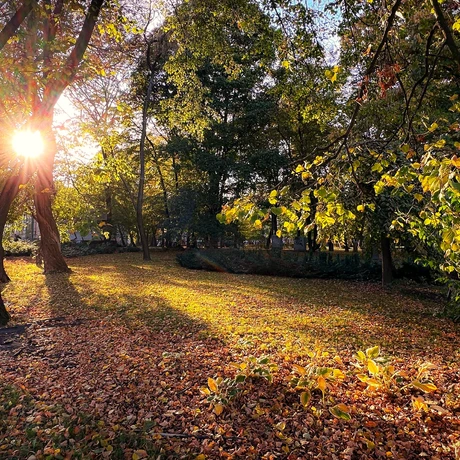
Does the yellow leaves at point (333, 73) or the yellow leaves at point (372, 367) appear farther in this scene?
the yellow leaves at point (372, 367)

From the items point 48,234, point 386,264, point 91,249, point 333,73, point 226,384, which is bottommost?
point 226,384

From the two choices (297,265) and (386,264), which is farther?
(297,265)

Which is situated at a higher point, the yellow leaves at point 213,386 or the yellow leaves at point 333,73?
the yellow leaves at point 333,73

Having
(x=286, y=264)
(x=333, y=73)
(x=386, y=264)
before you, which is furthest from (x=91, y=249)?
(x=333, y=73)

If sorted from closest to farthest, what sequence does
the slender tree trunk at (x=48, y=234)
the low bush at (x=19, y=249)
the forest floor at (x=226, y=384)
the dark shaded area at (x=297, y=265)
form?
the forest floor at (x=226, y=384) → the dark shaded area at (x=297, y=265) → the slender tree trunk at (x=48, y=234) → the low bush at (x=19, y=249)

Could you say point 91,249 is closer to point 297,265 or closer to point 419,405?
point 297,265

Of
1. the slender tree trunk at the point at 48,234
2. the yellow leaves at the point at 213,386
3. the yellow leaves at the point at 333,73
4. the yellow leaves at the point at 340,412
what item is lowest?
the yellow leaves at the point at 213,386

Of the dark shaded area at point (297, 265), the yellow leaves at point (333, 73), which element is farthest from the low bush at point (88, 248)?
the yellow leaves at point (333, 73)

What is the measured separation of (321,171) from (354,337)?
3.11 meters

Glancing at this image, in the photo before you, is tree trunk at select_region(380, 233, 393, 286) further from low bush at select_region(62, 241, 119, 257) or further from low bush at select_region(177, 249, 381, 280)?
low bush at select_region(62, 241, 119, 257)

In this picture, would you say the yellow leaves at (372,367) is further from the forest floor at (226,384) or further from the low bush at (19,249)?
the low bush at (19,249)

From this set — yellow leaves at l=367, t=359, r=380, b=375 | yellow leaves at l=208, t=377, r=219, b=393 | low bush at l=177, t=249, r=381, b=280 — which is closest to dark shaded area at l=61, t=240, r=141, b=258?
low bush at l=177, t=249, r=381, b=280

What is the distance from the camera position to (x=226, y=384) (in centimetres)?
306

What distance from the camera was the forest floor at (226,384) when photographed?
7.98 ft
